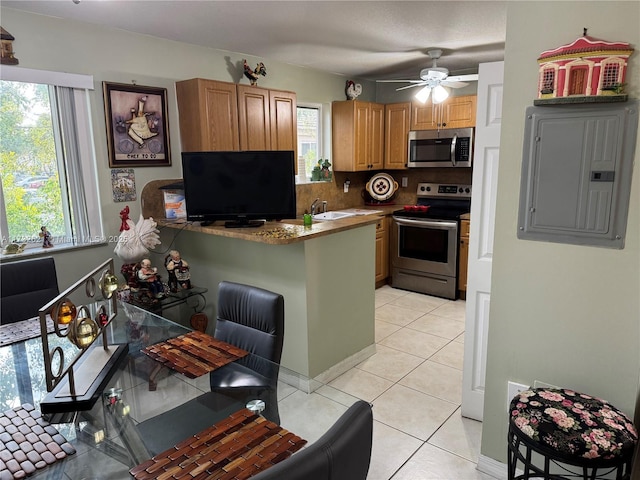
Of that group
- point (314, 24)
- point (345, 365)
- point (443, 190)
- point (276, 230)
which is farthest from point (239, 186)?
point (443, 190)

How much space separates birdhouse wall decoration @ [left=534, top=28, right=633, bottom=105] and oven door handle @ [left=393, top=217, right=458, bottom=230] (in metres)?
2.97

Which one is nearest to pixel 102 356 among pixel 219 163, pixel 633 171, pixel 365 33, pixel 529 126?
pixel 219 163

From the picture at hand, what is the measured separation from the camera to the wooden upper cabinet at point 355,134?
5.02 meters

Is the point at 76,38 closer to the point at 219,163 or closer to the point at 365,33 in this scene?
the point at 219,163

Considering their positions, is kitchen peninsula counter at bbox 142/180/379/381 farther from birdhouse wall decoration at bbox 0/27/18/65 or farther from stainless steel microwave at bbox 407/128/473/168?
stainless steel microwave at bbox 407/128/473/168

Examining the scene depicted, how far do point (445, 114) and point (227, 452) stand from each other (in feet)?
14.9

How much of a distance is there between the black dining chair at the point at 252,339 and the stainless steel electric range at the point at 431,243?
303cm

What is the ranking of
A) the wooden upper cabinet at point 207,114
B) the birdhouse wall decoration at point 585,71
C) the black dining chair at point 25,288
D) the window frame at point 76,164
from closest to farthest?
the birdhouse wall decoration at point 585,71, the black dining chair at point 25,288, the window frame at point 76,164, the wooden upper cabinet at point 207,114

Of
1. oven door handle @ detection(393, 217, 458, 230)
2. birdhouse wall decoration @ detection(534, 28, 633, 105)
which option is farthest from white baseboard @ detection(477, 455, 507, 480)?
oven door handle @ detection(393, 217, 458, 230)

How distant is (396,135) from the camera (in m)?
5.31

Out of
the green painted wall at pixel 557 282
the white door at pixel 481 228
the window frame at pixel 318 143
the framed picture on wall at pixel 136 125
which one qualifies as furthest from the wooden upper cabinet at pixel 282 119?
the green painted wall at pixel 557 282

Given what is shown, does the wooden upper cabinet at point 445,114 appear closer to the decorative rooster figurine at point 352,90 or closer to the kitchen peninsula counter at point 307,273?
the decorative rooster figurine at point 352,90

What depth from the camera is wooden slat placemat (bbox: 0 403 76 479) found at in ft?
3.86

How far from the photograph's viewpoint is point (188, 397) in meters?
1.71
